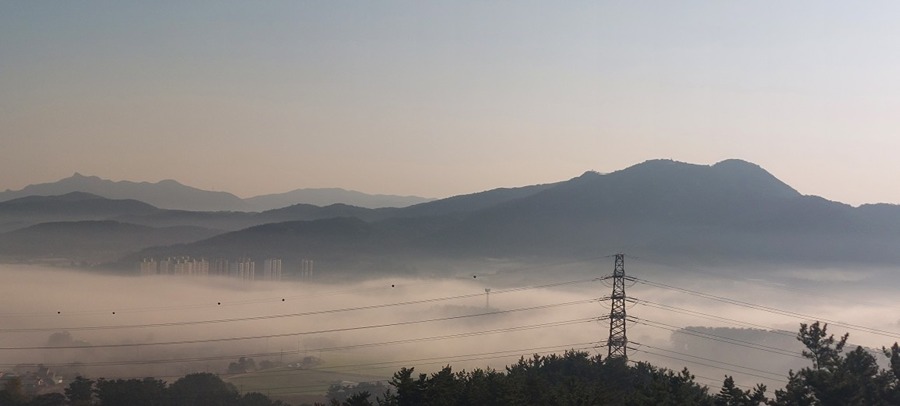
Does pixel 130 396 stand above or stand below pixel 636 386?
below

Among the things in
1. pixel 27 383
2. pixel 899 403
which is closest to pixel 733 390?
pixel 899 403

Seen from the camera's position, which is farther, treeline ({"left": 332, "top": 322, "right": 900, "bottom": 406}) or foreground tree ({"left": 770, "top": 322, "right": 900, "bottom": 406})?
foreground tree ({"left": 770, "top": 322, "right": 900, "bottom": 406})

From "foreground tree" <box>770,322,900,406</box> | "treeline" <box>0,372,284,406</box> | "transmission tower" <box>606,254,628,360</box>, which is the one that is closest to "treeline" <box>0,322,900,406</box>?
"foreground tree" <box>770,322,900,406</box>

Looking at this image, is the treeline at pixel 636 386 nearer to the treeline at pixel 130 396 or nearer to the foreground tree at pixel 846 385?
the foreground tree at pixel 846 385

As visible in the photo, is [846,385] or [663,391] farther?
[846,385]

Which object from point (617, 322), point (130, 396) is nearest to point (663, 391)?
point (617, 322)

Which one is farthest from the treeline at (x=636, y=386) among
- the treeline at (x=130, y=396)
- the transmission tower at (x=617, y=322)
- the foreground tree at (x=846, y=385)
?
the treeline at (x=130, y=396)

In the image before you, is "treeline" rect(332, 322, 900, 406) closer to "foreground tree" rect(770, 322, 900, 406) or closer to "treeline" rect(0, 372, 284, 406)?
"foreground tree" rect(770, 322, 900, 406)

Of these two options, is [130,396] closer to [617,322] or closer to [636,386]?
[617,322]
